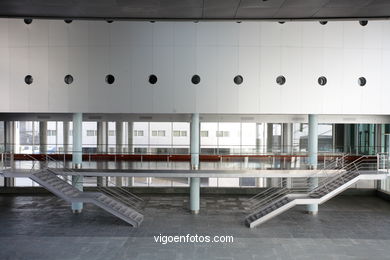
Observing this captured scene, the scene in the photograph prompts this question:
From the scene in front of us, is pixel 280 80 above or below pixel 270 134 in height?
above

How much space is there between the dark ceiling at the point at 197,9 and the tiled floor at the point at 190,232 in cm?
773

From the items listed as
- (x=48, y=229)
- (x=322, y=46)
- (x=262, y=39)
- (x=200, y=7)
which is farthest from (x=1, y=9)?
(x=322, y=46)

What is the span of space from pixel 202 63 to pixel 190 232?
7.49 meters

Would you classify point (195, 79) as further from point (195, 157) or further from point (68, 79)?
point (68, 79)

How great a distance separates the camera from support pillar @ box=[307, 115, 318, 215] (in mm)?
16359

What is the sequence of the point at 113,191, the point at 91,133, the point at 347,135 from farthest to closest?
the point at 347,135 < the point at 91,133 < the point at 113,191

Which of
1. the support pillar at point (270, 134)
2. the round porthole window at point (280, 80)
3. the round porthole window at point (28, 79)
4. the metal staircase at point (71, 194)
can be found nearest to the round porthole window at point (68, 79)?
the round porthole window at point (28, 79)

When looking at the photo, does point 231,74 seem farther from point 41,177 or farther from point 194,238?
point 41,177

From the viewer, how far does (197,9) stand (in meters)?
7.57

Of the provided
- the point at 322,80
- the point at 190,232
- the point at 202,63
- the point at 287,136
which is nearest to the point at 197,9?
the point at 202,63

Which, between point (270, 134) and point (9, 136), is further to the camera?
point (270, 134)

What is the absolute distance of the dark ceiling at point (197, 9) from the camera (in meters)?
7.11

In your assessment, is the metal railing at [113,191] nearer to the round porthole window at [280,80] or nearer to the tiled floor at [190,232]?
the tiled floor at [190,232]

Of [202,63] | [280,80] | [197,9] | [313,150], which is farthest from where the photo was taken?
[313,150]
